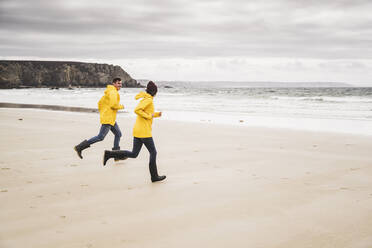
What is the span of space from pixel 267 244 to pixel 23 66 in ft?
447

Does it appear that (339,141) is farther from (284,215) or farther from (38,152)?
(38,152)

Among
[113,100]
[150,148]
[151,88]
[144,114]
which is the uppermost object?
[151,88]

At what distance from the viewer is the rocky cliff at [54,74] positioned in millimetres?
115725

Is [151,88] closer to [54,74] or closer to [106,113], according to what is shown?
[106,113]

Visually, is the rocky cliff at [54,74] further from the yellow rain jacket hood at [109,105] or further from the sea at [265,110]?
the yellow rain jacket hood at [109,105]

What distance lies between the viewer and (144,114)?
5.26 meters

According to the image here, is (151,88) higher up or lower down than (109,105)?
higher up

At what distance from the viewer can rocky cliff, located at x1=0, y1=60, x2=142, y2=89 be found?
11572cm

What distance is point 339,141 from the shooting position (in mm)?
10031

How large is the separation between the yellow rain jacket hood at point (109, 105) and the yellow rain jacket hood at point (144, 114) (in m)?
1.40

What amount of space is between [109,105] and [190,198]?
2920mm

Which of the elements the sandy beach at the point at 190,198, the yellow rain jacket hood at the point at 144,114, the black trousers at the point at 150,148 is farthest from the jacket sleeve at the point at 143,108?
the sandy beach at the point at 190,198

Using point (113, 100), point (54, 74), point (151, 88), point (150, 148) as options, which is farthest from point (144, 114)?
point (54, 74)

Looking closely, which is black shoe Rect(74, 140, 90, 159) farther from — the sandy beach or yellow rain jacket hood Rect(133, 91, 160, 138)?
yellow rain jacket hood Rect(133, 91, 160, 138)
